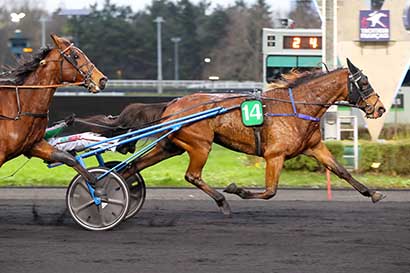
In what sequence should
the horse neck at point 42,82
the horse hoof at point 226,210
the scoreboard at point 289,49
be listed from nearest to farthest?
the horse neck at point 42,82
the horse hoof at point 226,210
the scoreboard at point 289,49

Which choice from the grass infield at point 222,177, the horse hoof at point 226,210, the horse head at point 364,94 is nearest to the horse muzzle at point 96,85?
the horse hoof at point 226,210

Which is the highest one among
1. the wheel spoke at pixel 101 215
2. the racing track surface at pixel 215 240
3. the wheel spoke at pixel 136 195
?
the wheel spoke at pixel 136 195

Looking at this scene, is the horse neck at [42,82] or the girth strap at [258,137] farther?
the girth strap at [258,137]

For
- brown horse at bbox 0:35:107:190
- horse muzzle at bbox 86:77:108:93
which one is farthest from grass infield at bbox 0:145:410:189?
horse muzzle at bbox 86:77:108:93

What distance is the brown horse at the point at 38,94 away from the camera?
770cm

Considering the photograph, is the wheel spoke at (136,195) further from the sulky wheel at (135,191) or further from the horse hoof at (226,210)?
the horse hoof at (226,210)

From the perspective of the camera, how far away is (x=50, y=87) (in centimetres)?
786

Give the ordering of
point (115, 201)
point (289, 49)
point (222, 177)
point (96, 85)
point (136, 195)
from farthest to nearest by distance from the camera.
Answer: point (289, 49), point (222, 177), point (136, 195), point (115, 201), point (96, 85)

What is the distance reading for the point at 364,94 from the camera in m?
8.63

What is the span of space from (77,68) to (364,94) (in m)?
2.98

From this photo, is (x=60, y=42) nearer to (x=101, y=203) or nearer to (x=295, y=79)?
(x=101, y=203)

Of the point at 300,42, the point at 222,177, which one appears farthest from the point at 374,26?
the point at 300,42

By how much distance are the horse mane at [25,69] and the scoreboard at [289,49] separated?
1507 centimetres

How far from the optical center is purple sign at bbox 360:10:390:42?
16047mm
